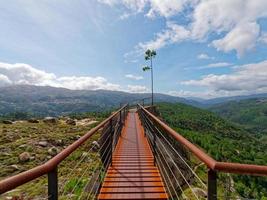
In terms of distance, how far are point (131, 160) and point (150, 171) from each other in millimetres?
1528

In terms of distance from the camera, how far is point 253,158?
72250 mm

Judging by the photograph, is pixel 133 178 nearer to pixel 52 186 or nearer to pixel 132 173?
pixel 132 173

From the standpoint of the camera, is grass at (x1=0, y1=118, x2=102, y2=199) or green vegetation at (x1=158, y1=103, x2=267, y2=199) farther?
green vegetation at (x1=158, y1=103, x2=267, y2=199)

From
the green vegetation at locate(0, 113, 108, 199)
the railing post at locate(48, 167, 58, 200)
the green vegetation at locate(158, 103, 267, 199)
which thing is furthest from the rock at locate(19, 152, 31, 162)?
the railing post at locate(48, 167, 58, 200)

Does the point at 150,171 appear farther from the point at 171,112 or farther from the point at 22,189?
the point at 171,112

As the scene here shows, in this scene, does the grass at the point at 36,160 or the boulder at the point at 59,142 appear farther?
the boulder at the point at 59,142

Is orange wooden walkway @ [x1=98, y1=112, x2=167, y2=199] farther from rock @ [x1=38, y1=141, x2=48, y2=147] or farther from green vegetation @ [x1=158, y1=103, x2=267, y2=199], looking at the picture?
rock @ [x1=38, y1=141, x2=48, y2=147]

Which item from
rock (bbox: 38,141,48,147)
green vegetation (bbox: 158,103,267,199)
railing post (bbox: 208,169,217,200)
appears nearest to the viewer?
railing post (bbox: 208,169,217,200)

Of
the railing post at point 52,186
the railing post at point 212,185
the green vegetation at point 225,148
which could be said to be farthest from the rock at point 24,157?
the railing post at point 212,185

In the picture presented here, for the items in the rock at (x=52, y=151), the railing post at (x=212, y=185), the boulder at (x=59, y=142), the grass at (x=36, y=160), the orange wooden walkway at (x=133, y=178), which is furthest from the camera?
the boulder at (x=59, y=142)

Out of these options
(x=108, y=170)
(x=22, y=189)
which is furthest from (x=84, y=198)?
(x=22, y=189)

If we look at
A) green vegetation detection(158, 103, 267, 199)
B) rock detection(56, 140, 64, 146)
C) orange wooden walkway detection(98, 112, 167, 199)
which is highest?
orange wooden walkway detection(98, 112, 167, 199)

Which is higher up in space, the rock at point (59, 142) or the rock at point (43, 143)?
the rock at point (43, 143)

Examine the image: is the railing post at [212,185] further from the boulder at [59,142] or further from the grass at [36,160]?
the boulder at [59,142]
